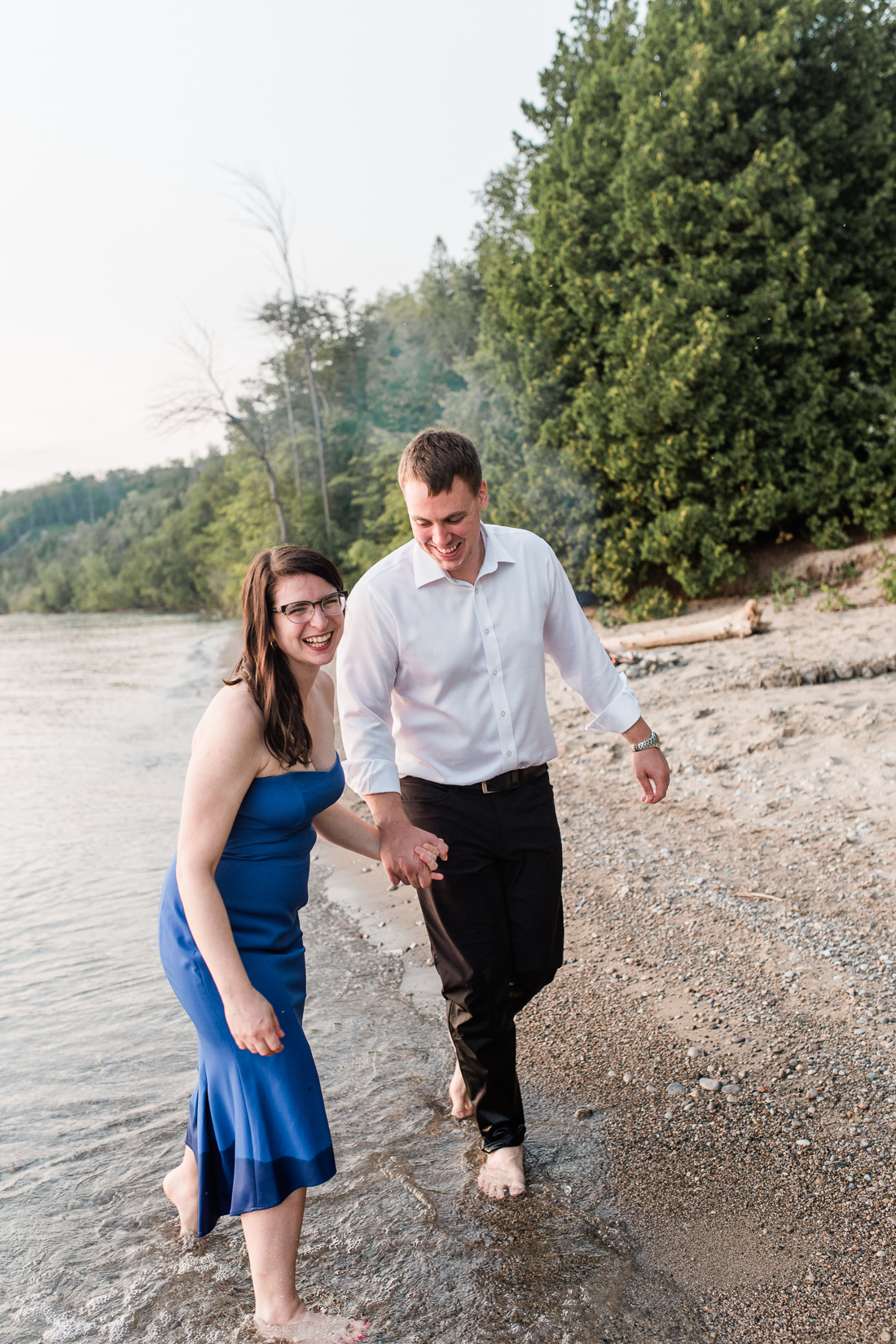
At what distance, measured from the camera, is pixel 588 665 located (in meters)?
3.18

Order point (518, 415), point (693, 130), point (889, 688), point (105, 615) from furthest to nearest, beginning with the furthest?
point (105, 615), point (518, 415), point (693, 130), point (889, 688)

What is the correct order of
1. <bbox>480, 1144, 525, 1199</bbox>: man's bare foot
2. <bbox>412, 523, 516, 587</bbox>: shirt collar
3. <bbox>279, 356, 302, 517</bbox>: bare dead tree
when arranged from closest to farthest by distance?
<bbox>412, 523, 516, 587</bbox>: shirt collar, <bbox>480, 1144, 525, 1199</bbox>: man's bare foot, <bbox>279, 356, 302, 517</bbox>: bare dead tree

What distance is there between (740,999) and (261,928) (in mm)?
2491

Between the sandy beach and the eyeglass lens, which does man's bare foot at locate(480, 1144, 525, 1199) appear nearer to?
the sandy beach

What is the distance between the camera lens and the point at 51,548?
291ft

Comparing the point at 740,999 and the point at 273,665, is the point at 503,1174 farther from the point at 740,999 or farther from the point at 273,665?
the point at 273,665

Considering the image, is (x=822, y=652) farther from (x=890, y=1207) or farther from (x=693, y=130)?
(x=693, y=130)

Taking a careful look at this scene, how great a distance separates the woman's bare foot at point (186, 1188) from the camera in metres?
2.88

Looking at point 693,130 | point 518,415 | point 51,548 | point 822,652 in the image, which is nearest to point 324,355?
point 518,415

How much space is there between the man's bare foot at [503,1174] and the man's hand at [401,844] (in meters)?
1.13

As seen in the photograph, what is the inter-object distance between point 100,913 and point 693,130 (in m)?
13.9

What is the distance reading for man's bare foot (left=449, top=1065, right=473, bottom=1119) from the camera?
3.44 meters

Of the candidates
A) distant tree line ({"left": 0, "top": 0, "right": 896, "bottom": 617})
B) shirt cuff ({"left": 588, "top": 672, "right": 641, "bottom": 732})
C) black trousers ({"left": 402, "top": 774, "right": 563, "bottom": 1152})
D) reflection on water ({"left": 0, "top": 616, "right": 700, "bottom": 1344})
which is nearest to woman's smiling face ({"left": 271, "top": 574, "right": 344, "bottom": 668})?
black trousers ({"left": 402, "top": 774, "right": 563, "bottom": 1152})

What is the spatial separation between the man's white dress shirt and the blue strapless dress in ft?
1.38
